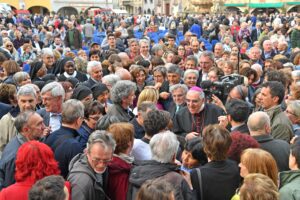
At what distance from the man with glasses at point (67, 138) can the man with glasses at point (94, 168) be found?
357 mm

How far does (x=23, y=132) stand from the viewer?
3996 millimetres

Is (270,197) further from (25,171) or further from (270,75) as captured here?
(270,75)

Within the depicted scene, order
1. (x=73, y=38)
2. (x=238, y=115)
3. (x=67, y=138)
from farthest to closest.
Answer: (x=73, y=38)
(x=238, y=115)
(x=67, y=138)

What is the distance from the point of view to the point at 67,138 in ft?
13.0

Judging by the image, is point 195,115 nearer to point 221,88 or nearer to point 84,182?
point 221,88

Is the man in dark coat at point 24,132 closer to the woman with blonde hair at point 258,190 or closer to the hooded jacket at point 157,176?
the hooded jacket at point 157,176

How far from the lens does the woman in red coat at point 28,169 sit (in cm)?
301

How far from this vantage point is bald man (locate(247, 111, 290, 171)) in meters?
3.86

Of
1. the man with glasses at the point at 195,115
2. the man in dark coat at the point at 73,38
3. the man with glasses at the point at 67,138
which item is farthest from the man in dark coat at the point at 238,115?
the man in dark coat at the point at 73,38

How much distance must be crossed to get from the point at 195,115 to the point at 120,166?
1995 mm

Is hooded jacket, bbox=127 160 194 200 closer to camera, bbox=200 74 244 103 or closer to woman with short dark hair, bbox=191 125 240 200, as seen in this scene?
woman with short dark hair, bbox=191 125 240 200

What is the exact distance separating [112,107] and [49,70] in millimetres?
3722

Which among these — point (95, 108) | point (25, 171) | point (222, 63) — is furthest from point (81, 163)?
point (222, 63)

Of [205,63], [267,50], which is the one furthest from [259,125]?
[267,50]
